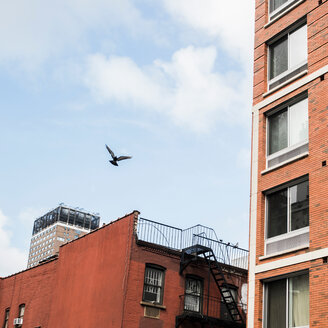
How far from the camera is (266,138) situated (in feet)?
68.1

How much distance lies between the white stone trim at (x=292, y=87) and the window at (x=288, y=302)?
6627 mm

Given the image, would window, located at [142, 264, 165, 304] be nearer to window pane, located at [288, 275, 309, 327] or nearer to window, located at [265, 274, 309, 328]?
window, located at [265, 274, 309, 328]

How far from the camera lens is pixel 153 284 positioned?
88.1ft

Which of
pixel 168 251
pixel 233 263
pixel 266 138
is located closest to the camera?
pixel 266 138

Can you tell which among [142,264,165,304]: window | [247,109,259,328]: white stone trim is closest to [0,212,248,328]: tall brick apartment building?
[142,264,165,304]: window

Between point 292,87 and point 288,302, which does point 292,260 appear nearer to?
point 288,302

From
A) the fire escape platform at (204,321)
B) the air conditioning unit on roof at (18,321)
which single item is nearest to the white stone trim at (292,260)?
the fire escape platform at (204,321)

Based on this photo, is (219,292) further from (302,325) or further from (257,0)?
(257,0)

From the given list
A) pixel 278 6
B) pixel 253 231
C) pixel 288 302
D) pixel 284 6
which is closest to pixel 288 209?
pixel 253 231

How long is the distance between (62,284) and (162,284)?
7324mm

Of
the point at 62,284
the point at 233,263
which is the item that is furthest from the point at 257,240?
the point at 62,284

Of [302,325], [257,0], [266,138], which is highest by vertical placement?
[257,0]

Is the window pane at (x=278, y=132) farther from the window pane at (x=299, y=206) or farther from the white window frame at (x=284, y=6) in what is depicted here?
the white window frame at (x=284, y=6)

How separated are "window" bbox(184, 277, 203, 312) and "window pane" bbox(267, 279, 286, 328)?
996 cm
